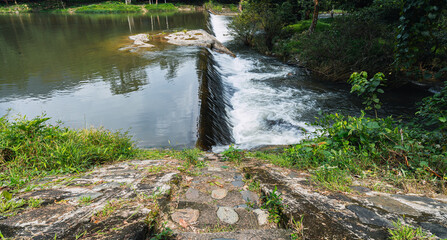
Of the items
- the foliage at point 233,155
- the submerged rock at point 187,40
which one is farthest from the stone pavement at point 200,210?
the submerged rock at point 187,40

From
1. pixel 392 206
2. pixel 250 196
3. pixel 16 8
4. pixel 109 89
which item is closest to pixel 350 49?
pixel 109 89

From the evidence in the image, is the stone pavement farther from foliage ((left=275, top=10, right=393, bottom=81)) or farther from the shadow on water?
foliage ((left=275, top=10, right=393, bottom=81))

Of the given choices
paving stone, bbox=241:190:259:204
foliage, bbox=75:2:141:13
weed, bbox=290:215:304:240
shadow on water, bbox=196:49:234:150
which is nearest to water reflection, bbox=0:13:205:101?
shadow on water, bbox=196:49:234:150

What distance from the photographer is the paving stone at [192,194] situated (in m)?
2.41

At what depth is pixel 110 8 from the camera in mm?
48906

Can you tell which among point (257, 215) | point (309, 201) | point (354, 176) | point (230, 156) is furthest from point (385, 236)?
point (230, 156)

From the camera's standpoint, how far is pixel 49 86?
8672mm

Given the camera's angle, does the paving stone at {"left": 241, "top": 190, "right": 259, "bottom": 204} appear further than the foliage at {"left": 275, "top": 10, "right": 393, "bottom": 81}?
No

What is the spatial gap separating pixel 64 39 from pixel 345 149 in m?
20.7

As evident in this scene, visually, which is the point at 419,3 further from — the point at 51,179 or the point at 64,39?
the point at 64,39

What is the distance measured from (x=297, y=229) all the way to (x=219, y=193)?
1044 millimetres

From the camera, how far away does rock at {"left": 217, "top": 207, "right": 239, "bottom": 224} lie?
2033 mm

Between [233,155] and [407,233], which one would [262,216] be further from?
[233,155]

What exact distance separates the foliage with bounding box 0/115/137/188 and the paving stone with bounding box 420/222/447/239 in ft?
12.0
